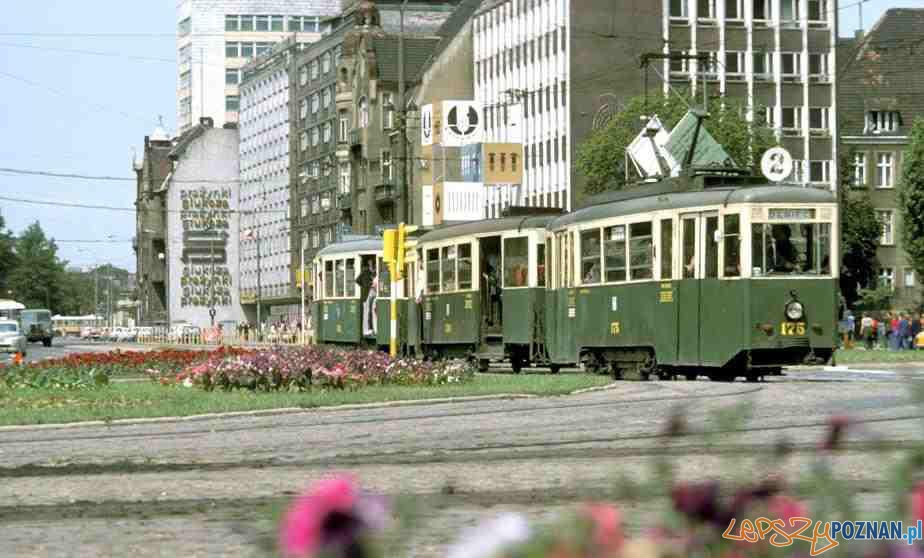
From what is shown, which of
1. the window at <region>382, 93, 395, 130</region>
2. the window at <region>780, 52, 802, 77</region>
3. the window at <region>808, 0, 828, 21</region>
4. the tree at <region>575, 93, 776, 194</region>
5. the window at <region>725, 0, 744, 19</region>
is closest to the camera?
the tree at <region>575, 93, 776, 194</region>

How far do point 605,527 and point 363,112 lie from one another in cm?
13032

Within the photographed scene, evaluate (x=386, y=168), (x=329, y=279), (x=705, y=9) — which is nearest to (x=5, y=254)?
(x=386, y=168)

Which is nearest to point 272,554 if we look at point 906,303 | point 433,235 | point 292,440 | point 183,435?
point 292,440

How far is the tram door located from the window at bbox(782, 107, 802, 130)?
7895cm

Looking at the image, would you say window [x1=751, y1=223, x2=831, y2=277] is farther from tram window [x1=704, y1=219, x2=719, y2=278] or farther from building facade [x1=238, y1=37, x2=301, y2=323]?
building facade [x1=238, y1=37, x2=301, y2=323]

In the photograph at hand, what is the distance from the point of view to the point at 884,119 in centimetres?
11588

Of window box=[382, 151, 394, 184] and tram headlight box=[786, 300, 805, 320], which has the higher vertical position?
window box=[382, 151, 394, 184]

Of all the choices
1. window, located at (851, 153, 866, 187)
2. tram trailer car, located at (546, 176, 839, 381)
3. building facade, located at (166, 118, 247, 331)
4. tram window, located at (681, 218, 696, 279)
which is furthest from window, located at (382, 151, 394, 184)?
tram window, located at (681, 218, 696, 279)

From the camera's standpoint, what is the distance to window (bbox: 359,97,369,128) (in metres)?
131

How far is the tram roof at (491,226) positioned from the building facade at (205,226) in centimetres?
13307

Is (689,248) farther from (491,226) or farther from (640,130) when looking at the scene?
(640,130)

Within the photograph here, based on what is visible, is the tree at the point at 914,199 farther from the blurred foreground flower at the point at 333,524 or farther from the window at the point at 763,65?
the blurred foreground flower at the point at 333,524

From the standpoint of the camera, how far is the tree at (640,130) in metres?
78.1

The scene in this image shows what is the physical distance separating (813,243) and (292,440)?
43.8 feet
